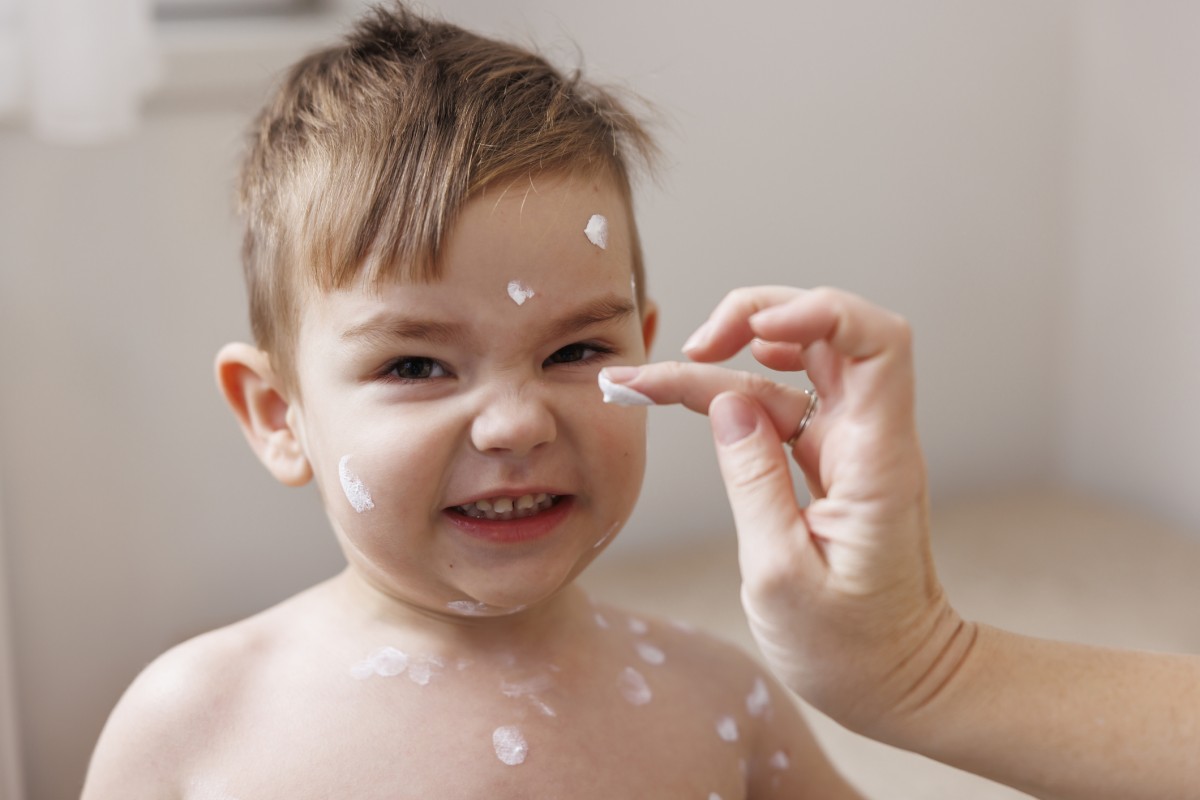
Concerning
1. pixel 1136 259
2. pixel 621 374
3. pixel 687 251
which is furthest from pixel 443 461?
pixel 1136 259

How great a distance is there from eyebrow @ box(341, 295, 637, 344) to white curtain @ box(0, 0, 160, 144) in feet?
1.93

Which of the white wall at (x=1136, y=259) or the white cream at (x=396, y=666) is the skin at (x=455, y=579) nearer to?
the white cream at (x=396, y=666)

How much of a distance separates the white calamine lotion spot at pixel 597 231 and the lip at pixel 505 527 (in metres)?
0.17

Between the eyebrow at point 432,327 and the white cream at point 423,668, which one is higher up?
the eyebrow at point 432,327

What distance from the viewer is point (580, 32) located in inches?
59.9

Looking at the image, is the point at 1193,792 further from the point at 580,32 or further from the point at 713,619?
the point at 580,32

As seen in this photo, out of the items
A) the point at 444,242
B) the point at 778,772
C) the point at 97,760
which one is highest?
the point at 444,242

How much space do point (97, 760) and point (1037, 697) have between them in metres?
0.61

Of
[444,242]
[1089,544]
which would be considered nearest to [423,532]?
[444,242]

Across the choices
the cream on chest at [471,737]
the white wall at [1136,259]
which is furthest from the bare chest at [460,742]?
the white wall at [1136,259]

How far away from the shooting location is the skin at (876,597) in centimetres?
61

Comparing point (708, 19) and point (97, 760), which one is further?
point (708, 19)

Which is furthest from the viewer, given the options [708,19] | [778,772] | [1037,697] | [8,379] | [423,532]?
[708,19]

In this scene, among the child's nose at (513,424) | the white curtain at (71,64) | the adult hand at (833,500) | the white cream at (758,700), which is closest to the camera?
the adult hand at (833,500)
